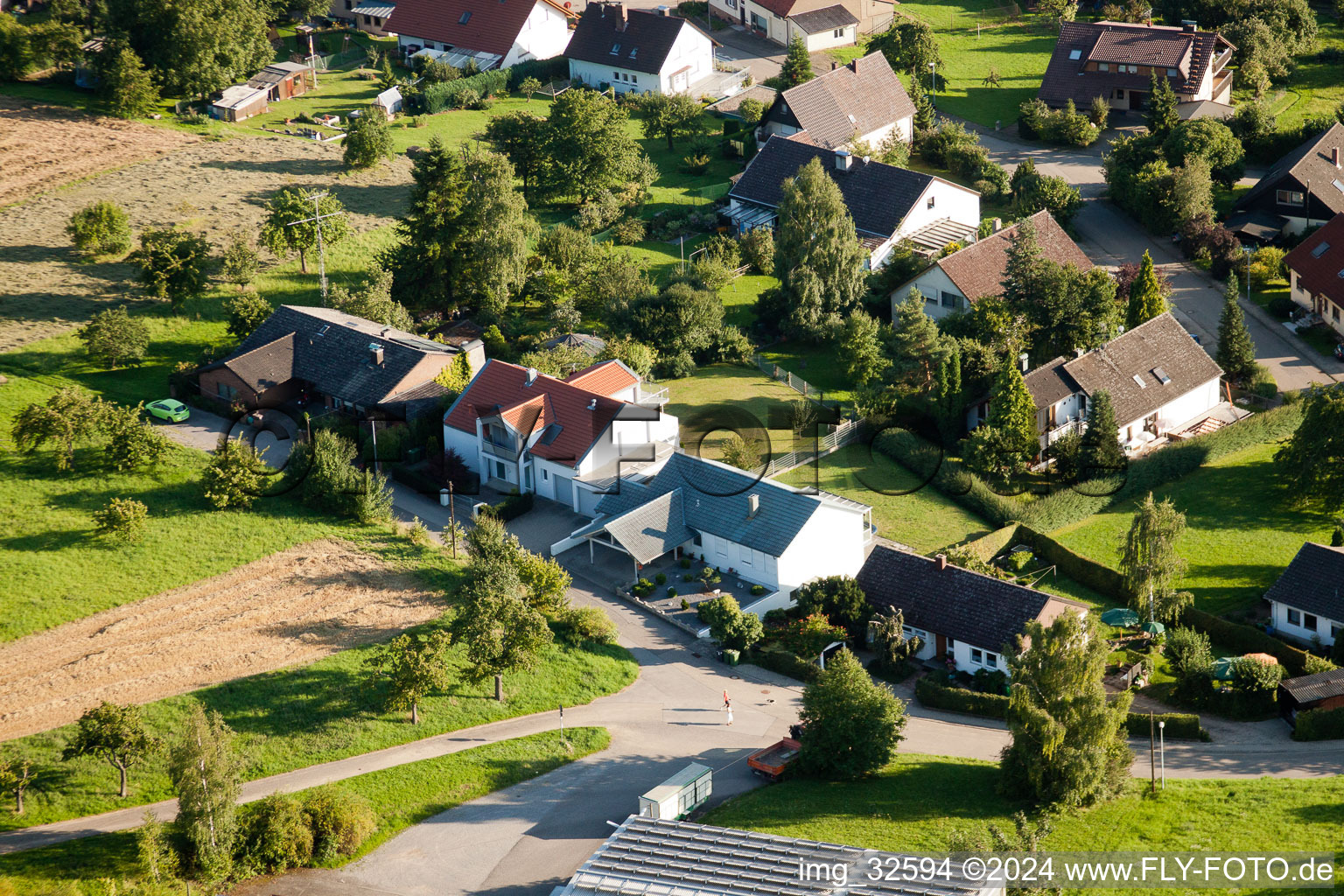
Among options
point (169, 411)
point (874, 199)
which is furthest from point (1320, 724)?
point (169, 411)

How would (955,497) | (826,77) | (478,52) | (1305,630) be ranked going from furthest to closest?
(478,52), (826,77), (955,497), (1305,630)

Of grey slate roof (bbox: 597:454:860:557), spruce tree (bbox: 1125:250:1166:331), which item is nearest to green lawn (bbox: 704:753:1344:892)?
grey slate roof (bbox: 597:454:860:557)

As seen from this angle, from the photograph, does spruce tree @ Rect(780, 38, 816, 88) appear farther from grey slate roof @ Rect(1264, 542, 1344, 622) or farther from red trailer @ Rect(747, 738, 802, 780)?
red trailer @ Rect(747, 738, 802, 780)

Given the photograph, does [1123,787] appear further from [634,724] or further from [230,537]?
[230,537]

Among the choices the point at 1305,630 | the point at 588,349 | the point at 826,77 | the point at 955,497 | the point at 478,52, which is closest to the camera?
the point at 1305,630

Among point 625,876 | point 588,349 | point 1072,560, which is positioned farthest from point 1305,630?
point 588,349

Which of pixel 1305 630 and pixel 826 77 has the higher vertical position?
pixel 826 77

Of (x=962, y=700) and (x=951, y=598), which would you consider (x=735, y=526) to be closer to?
(x=951, y=598)
